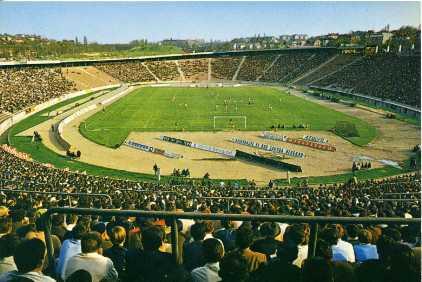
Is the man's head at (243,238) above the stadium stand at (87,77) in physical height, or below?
above

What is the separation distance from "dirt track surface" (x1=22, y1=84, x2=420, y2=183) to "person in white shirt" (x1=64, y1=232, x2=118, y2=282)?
31357 millimetres

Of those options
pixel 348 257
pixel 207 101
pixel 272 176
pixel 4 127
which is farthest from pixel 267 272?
pixel 207 101

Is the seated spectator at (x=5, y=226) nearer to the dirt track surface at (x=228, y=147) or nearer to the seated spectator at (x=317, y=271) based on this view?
the seated spectator at (x=317, y=271)

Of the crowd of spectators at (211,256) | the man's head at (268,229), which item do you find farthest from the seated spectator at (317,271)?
the man's head at (268,229)

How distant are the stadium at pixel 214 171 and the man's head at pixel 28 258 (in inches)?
0.7

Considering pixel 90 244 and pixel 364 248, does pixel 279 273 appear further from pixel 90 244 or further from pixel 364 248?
pixel 364 248

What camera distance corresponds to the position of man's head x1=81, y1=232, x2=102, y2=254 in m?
6.79

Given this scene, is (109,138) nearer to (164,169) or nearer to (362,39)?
(164,169)

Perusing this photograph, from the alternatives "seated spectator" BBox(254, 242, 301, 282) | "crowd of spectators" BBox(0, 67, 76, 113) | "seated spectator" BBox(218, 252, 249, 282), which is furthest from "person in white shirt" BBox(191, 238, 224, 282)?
"crowd of spectators" BBox(0, 67, 76, 113)

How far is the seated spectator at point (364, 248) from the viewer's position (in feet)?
29.3

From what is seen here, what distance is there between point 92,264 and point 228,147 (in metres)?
42.6

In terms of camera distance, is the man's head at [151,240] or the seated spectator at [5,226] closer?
the man's head at [151,240]

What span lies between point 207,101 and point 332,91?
34403 millimetres

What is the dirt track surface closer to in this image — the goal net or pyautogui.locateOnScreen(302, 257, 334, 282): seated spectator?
the goal net
